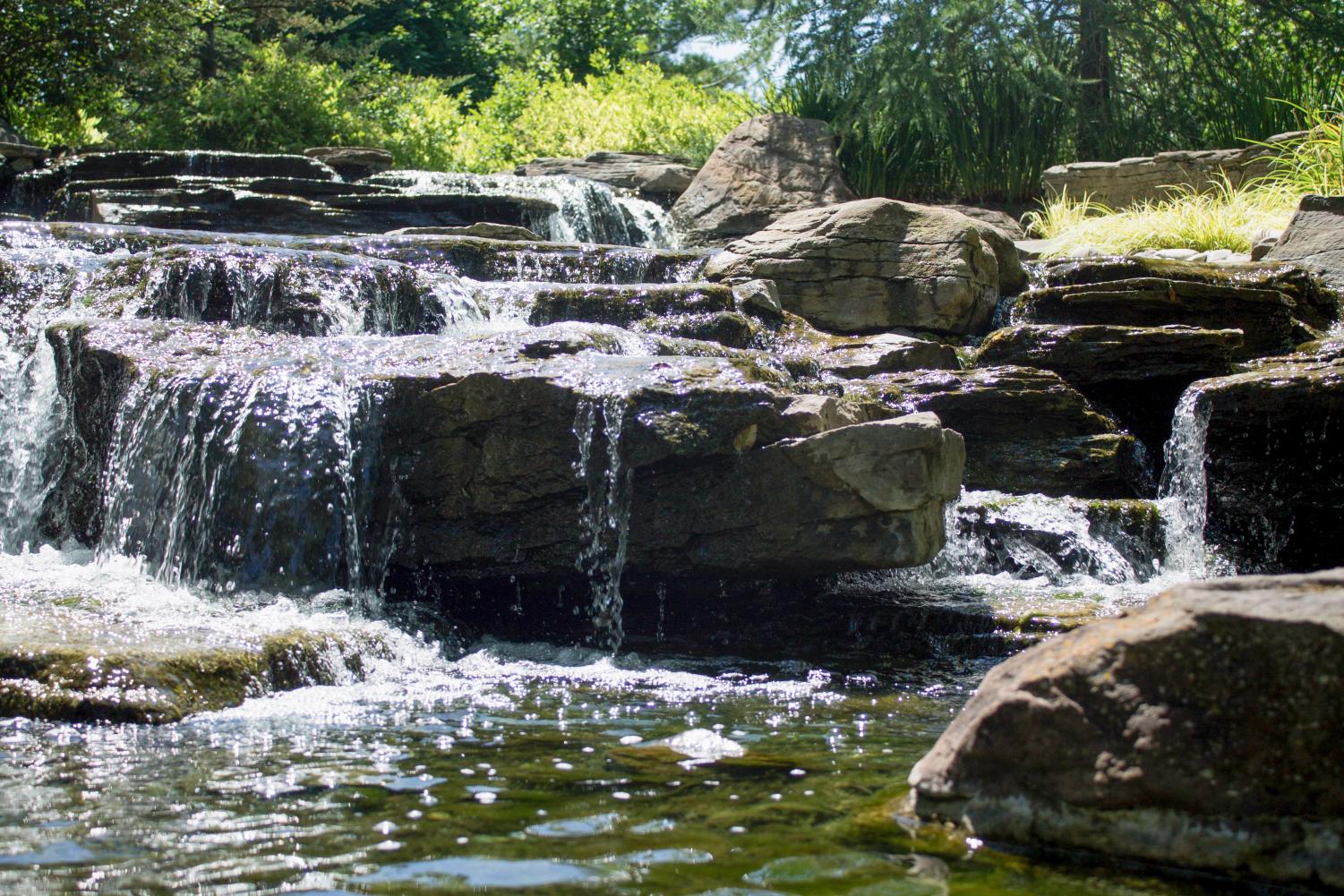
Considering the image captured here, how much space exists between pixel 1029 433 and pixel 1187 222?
486 centimetres

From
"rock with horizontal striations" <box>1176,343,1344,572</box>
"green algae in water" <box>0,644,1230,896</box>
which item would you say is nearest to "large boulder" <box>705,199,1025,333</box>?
"rock with horizontal striations" <box>1176,343,1344,572</box>

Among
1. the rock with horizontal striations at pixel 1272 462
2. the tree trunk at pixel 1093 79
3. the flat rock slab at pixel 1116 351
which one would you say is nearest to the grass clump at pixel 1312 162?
the tree trunk at pixel 1093 79

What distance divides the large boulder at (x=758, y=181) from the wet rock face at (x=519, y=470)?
24.0 feet

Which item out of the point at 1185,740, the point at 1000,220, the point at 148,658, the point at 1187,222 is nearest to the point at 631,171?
the point at 1000,220

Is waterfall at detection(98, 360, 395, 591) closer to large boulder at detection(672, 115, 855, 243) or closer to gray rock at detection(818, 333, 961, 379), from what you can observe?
gray rock at detection(818, 333, 961, 379)

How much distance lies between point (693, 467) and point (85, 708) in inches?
113

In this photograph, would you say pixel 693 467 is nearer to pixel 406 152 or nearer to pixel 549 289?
pixel 549 289

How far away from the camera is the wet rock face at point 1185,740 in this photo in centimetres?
267

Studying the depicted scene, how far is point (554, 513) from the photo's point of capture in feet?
20.2

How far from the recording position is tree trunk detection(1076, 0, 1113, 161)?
51.0 ft

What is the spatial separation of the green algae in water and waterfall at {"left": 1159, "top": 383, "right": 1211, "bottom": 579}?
10.3ft

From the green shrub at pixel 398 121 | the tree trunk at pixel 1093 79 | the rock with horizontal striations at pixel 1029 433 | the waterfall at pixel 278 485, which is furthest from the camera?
the green shrub at pixel 398 121

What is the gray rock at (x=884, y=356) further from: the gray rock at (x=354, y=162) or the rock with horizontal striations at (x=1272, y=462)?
the gray rock at (x=354, y=162)

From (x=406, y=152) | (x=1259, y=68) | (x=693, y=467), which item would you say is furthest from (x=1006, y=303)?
(x=406, y=152)
